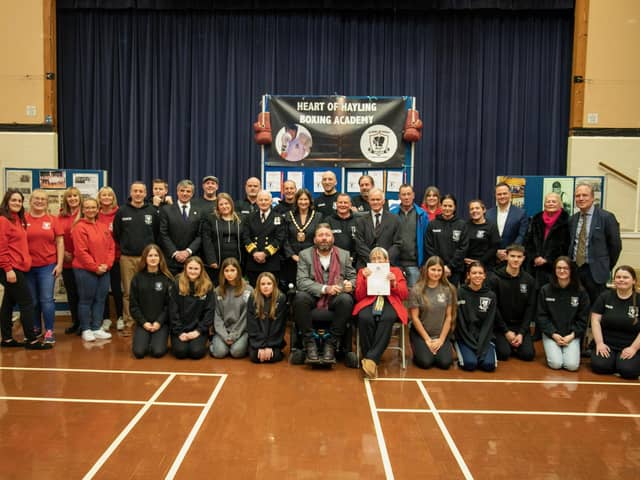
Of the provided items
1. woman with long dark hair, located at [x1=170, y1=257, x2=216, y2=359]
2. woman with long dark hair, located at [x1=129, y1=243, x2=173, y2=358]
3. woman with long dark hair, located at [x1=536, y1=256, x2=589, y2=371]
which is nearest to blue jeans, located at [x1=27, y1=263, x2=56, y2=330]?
woman with long dark hair, located at [x1=129, y1=243, x2=173, y2=358]

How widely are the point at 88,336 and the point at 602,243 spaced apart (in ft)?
18.9

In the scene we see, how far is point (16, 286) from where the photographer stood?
18.6 feet

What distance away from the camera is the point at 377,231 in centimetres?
597

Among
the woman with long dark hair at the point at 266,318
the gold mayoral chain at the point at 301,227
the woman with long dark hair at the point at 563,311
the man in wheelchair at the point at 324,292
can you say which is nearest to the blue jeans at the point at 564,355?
the woman with long dark hair at the point at 563,311

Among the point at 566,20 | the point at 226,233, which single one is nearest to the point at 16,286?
the point at 226,233

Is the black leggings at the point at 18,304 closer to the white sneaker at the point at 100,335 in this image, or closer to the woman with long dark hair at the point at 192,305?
the white sneaker at the point at 100,335

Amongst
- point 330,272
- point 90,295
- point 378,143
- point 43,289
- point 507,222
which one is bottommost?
point 90,295

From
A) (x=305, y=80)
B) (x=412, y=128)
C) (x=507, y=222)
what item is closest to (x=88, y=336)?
(x=507, y=222)

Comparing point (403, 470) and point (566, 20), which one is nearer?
point (403, 470)

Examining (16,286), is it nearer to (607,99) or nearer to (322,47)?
(322,47)

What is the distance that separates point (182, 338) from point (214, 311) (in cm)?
42

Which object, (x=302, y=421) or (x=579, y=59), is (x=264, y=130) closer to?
(x=302, y=421)

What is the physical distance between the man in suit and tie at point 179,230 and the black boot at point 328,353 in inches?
81.4

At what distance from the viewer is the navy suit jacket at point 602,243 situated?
19.3 ft
